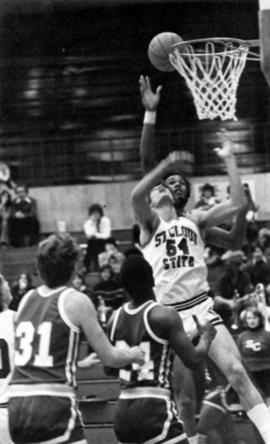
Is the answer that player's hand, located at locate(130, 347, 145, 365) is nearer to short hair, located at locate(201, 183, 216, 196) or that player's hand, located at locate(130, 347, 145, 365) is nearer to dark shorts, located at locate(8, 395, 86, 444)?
dark shorts, located at locate(8, 395, 86, 444)

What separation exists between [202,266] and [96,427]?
4.08 metres

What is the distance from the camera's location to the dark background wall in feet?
71.5

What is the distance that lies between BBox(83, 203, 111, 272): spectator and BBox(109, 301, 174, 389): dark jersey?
1273 centimetres

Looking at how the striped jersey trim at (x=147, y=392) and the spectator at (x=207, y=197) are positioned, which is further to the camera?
the spectator at (x=207, y=197)

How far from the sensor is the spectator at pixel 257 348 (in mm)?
12633

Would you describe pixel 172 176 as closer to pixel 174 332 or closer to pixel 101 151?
pixel 174 332

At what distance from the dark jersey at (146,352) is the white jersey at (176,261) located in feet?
7.34

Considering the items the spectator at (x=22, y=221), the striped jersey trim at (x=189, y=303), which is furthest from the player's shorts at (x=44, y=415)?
the spectator at (x=22, y=221)

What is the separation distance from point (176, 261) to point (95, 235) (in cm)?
1075

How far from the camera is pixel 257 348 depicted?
1269cm

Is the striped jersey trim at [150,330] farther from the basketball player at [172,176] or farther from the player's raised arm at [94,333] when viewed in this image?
the basketball player at [172,176]

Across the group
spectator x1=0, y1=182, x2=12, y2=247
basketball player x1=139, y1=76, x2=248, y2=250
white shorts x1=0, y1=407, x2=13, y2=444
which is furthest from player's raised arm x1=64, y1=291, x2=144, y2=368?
spectator x1=0, y1=182, x2=12, y2=247

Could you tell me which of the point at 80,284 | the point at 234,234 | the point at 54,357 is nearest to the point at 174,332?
the point at 54,357

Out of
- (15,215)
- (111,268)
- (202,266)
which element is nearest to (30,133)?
(15,215)
